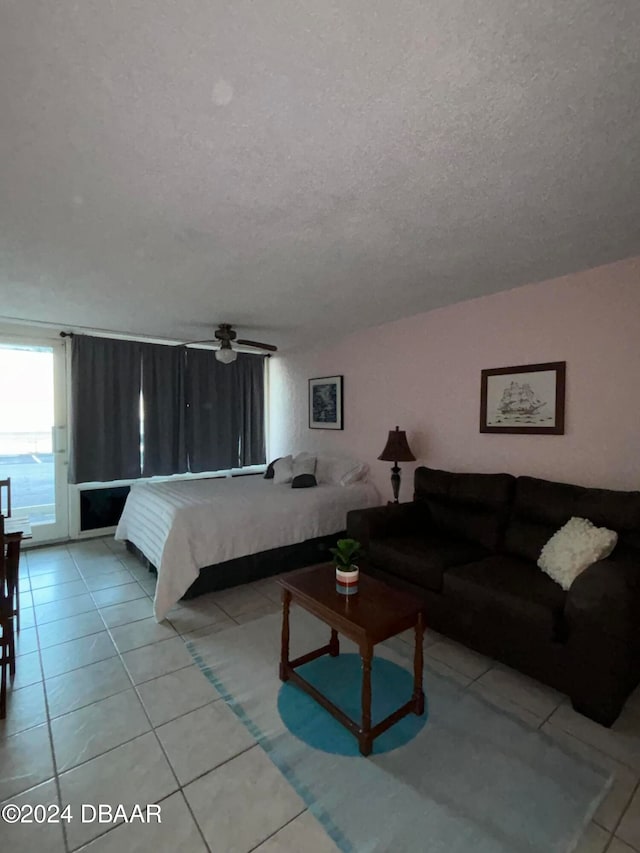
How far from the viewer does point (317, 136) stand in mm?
1408

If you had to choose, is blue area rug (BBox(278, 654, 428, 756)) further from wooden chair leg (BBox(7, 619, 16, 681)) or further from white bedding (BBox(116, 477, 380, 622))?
wooden chair leg (BBox(7, 619, 16, 681))

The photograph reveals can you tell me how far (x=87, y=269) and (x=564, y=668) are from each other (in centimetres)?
374

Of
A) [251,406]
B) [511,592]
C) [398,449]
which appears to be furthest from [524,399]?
[251,406]

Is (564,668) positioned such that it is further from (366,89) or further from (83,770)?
(366,89)

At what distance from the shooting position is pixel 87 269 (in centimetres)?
265

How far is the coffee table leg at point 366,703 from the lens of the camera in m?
1.68

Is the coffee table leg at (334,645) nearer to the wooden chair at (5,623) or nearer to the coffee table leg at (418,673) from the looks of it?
the coffee table leg at (418,673)

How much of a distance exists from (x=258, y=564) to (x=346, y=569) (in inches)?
64.9

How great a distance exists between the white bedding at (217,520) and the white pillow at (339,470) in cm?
11

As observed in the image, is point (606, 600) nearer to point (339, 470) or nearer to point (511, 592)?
point (511, 592)

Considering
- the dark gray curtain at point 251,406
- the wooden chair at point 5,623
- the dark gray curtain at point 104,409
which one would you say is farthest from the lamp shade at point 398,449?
the dark gray curtain at point 104,409

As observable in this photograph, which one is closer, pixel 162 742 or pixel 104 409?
pixel 162 742

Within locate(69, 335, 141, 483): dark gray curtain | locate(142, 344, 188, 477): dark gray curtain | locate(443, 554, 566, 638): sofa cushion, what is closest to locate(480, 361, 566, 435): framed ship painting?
locate(443, 554, 566, 638): sofa cushion

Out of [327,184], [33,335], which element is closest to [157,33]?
[327,184]
